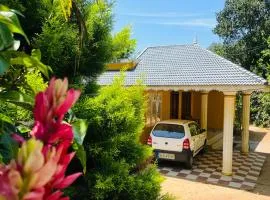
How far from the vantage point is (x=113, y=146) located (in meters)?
3.71

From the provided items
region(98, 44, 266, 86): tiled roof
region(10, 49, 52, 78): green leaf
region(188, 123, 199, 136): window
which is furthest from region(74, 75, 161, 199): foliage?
region(188, 123, 199, 136): window

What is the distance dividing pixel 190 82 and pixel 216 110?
11458 millimetres

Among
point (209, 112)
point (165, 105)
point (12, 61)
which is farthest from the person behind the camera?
point (209, 112)

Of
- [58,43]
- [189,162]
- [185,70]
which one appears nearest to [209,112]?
[185,70]

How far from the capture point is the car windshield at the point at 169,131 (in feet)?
42.1

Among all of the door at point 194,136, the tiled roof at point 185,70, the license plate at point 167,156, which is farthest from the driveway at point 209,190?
the tiled roof at point 185,70

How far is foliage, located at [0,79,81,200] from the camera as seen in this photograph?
1.59ft

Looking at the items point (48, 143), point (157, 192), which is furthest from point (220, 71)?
point (48, 143)

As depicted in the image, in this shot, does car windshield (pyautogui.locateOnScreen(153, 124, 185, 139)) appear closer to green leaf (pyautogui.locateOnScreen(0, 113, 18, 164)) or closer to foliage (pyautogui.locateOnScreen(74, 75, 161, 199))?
foliage (pyautogui.locateOnScreen(74, 75, 161, 199))

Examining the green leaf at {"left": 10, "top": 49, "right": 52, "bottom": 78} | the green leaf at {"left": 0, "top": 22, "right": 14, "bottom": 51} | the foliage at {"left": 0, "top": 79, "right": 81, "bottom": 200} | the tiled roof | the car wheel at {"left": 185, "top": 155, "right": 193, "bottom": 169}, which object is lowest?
the car wheel at {"left": 185, "top": 155, "right": 193, "bottom": 169}

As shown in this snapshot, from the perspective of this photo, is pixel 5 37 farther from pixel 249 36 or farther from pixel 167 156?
pixel 249 36

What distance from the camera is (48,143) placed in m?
0.59

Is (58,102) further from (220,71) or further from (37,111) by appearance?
(220,71)

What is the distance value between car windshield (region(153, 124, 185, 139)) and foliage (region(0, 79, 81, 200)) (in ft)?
40.4
